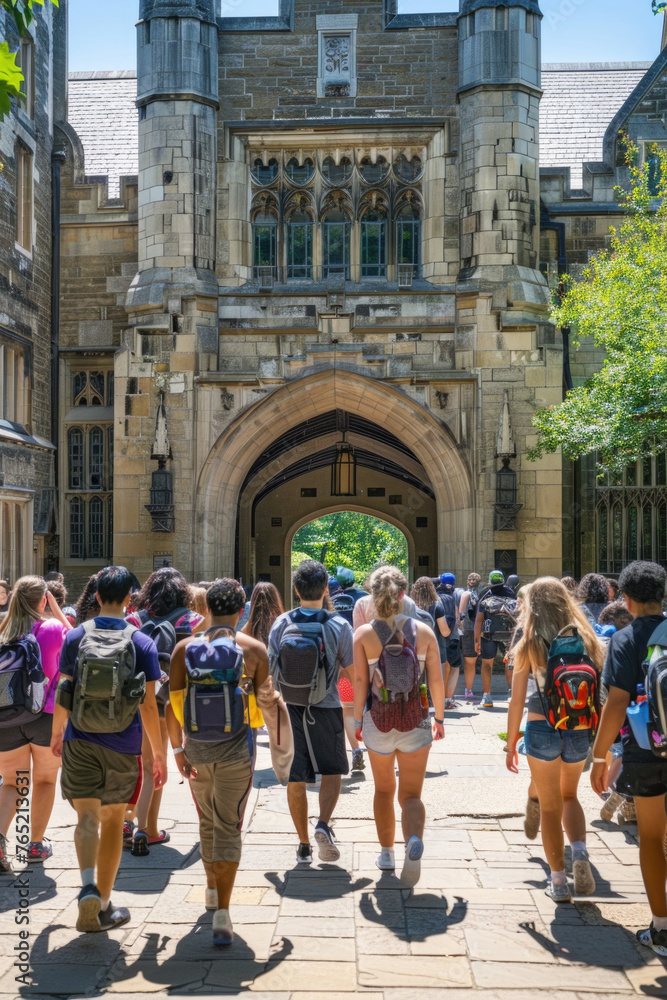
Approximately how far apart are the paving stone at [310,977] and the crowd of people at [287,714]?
0.31 meters

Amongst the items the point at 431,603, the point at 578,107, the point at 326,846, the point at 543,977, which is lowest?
the point at 543,977

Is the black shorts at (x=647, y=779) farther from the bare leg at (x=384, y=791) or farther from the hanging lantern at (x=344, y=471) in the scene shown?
the hanging lantern at (x=344, y=471)

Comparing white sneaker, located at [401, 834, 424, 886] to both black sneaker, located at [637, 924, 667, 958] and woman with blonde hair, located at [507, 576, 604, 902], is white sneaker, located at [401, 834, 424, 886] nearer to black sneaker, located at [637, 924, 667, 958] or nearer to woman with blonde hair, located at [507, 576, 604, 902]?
woman with blonde hair, located at [507, 576, 604, 902]

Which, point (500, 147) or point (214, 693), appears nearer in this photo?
point (214, 693)

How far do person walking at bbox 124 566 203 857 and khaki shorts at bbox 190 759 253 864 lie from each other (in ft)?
3.74

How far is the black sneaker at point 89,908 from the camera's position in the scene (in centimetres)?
423

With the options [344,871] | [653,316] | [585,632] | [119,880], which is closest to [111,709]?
[119,880]

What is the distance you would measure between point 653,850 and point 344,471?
58.8ft

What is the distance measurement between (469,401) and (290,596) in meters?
11.4

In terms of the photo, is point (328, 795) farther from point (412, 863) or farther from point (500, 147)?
point (500, 147)

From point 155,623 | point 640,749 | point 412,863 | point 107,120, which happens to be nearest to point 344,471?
point 107,120

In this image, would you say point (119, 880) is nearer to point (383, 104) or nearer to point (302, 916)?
point (302, 916)

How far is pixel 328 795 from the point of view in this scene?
5.25 meters

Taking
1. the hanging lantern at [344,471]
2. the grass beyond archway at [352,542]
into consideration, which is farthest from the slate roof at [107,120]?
the grass beyond archway at [352,542]
